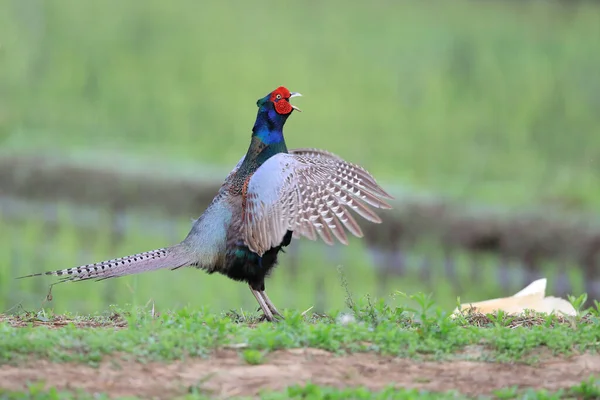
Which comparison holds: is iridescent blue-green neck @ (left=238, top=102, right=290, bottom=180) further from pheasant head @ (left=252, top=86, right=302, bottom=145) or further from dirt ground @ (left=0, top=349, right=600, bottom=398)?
dirt ground @ (left=0, top=349, right=600, bottom=398)

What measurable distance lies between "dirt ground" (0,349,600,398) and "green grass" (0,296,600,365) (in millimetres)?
64

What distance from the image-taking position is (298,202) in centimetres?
625

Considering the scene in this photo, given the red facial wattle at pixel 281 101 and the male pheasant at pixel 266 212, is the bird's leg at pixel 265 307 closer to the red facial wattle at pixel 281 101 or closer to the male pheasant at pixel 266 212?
the male pheasant at pixel 266 212

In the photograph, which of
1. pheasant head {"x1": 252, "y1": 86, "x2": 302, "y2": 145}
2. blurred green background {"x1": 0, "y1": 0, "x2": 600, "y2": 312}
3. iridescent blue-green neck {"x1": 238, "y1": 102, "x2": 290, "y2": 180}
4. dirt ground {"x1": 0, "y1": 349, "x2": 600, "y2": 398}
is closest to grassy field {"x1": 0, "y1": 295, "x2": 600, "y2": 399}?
dirt ground {"x1": 0, "y1": 349, "x2": 600, "y2": 398}

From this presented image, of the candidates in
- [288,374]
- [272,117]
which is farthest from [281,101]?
[288,374]

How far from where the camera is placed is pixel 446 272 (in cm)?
995

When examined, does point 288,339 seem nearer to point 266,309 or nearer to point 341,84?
point 266,309

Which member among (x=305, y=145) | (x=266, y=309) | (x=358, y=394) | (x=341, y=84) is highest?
(x=341, y=84)

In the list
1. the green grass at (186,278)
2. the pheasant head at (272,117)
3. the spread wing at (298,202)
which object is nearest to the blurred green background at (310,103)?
the green grass at (186,278)

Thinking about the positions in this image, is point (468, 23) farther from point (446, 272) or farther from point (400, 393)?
point (400, 393)

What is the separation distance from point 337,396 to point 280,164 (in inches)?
84.2

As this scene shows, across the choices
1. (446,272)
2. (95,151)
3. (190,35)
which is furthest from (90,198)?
(190,35)

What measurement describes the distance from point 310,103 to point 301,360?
9375 mm

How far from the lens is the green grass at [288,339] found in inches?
195
